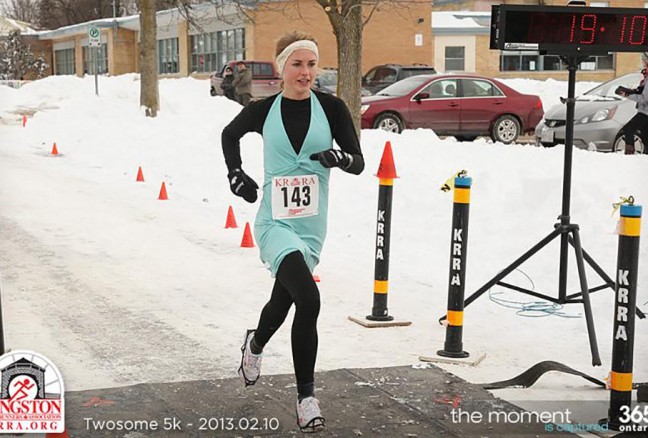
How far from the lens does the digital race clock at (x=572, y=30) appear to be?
7.03 m

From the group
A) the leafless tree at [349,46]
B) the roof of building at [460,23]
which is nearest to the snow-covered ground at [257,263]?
the leafless tree at [349,46]

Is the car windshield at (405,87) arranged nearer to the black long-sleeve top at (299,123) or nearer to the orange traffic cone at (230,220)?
the orange traffic cone at (230,220)

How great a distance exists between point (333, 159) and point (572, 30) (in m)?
2.75

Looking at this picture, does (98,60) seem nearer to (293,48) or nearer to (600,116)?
(600,116)

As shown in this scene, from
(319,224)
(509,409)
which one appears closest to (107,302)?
(319,224)

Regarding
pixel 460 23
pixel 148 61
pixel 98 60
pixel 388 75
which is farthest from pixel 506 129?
pixel 98 60

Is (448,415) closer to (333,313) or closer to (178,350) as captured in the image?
(178,350)

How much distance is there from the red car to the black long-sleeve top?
15561 mm

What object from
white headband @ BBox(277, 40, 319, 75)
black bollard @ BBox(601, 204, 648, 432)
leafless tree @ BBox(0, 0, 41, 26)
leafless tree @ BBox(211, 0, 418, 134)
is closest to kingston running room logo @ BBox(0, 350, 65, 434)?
white headband @ BBox(277, 40, 319, 75)

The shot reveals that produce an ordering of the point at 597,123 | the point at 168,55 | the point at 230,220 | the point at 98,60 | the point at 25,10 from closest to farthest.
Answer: the point at 230,220 < the point at 597,123 < the point at 168,55 < the point at 98,60 < the point at 25,10

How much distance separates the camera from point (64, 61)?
242ft

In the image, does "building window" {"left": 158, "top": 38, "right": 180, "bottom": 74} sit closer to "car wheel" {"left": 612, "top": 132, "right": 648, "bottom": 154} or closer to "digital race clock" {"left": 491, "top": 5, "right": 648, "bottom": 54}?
"car wheel" {"left": 612, "top": 132, "right": 648, "bottom": 154}

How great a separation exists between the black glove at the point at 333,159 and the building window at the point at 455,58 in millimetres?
44076

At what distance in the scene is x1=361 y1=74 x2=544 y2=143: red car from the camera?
2139 cm
